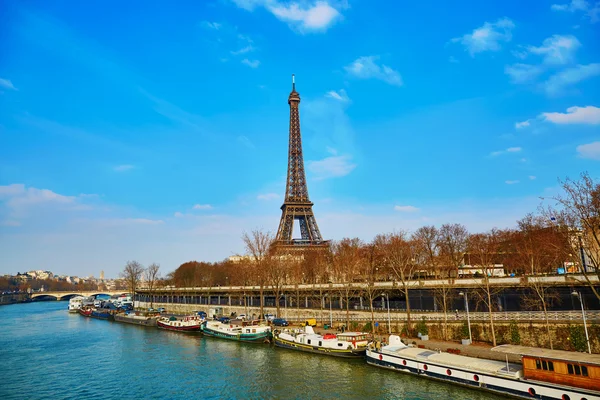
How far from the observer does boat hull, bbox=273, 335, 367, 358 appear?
1700 inches

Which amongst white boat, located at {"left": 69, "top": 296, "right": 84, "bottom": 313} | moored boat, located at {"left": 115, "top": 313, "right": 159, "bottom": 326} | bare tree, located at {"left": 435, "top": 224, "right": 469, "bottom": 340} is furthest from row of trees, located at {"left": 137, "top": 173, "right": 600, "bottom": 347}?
white boat, located at {"left": 69, "top": 296, "right": 84, "bottom": 313}

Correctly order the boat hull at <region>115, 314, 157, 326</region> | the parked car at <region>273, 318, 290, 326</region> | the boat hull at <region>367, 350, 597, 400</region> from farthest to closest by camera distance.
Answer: the boat hull at <region>115, 314, 157, 326</region>
the parked car at <region>273, 318, 290, 326</region>
the boat hull at <region>367, 350, 597, 400</region>

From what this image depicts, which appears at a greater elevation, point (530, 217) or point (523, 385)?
point (530, 217)

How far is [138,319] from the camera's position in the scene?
291ft

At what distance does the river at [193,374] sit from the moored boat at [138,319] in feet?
78.6

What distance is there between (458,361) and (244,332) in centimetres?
3308

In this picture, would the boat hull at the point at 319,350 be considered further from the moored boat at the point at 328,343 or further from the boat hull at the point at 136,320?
the boat hull at the point at 136,320

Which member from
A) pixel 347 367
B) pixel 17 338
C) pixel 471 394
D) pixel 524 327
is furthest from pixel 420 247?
pixel 17 338

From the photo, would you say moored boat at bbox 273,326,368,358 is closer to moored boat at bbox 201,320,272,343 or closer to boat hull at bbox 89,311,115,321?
moored boat at bbox 201,320,272,343

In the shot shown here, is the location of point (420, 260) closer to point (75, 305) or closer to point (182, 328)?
point (182, 328)

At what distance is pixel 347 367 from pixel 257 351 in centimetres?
1493

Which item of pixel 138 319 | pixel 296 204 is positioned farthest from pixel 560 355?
pixel 296 204

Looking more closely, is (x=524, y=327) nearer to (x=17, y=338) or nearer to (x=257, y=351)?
(x=257, y=351)

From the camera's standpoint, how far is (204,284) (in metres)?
136
